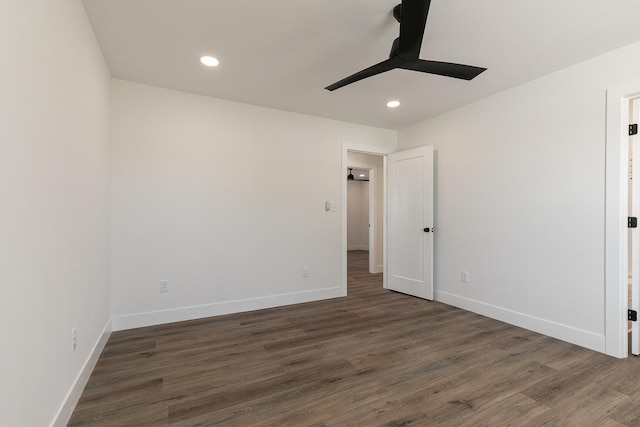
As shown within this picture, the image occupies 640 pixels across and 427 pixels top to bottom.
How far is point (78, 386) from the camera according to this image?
6.13 ft

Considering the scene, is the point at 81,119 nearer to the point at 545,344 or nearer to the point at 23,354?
the point at 23,354

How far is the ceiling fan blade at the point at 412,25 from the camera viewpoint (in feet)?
5.00

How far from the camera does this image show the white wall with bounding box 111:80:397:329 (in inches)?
120

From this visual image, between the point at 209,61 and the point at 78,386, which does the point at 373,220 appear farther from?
the point at 78,386

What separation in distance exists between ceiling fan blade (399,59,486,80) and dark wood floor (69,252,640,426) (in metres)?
2.16

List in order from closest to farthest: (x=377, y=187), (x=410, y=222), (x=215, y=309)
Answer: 1. (x=215, y=309)
2. (x=410, y=222)
3. (x=377, y=187)

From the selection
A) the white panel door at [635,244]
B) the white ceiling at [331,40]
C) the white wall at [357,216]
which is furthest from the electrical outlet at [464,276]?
the white wall at [357,216]

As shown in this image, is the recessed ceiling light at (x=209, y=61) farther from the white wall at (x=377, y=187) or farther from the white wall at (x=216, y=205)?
the white wall at (x=377, y=187)

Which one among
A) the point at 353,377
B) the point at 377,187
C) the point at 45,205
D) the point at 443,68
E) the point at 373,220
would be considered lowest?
the point at 353,377

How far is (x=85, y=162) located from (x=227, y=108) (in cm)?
179

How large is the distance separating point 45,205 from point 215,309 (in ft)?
7.61

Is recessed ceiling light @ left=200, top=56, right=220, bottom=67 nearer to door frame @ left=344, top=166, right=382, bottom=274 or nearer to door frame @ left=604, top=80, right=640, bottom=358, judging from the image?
door frame @ left=604, top=80, right=640, bottom=358

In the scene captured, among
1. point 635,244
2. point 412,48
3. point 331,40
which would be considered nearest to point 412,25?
point 412,48

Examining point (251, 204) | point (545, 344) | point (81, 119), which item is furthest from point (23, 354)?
point (545, 344)
